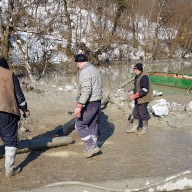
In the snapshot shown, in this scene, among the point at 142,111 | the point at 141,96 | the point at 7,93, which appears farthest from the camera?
the point at 142,111

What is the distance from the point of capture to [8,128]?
17.5ft

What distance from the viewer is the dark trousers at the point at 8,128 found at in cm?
527

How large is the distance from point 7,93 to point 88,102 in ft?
5.14

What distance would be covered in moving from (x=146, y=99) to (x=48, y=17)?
21.4m

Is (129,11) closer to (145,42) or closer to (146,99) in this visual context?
(145,42)

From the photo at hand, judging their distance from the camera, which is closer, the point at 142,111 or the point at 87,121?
the point at 87,121

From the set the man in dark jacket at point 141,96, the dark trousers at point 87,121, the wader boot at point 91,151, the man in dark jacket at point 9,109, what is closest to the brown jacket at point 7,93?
the man in dark jacket at point 9,109

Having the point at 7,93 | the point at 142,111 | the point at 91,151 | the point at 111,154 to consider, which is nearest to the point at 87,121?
the point at 91,151

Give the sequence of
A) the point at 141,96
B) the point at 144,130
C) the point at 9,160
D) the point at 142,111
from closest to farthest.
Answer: the point at 9,160
the point at 141,96
the point at 142,111
the point at 144,130

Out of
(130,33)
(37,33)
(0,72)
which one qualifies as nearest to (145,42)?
(130,33)

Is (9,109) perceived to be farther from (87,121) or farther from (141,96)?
(141,96)

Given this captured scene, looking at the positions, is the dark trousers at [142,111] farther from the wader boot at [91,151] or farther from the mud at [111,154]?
the wader boot at [91,151]

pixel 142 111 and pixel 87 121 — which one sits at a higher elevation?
pixel 87 121

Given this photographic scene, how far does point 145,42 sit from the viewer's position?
3828 cm
